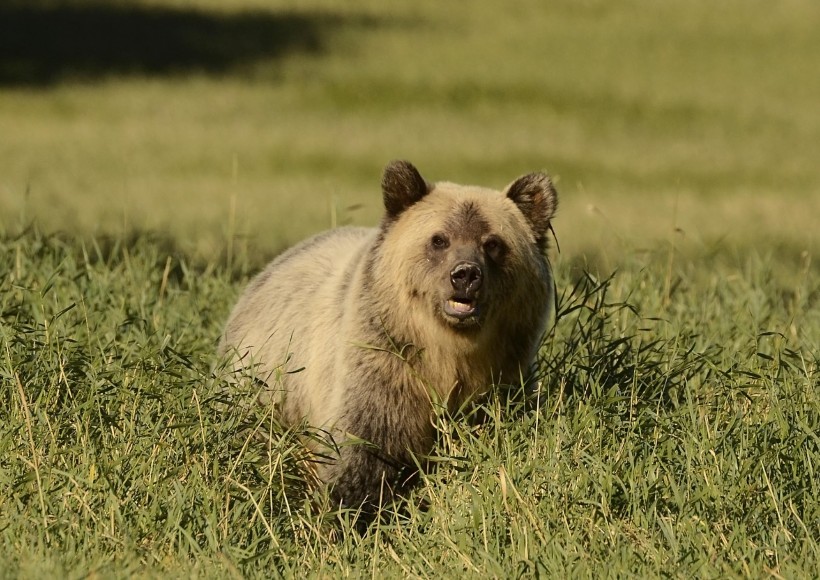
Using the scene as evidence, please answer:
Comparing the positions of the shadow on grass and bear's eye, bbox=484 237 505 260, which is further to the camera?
the shadow on grass

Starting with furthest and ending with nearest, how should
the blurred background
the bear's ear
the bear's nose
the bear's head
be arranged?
the blurred background < the bear's ear < the bear's head < the bear's nose

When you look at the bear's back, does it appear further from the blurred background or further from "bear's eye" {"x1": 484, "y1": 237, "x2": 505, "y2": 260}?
the blurred background

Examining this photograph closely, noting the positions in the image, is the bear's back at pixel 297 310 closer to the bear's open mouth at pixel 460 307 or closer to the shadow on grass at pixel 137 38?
the bear's open mouth at pixel 460 307

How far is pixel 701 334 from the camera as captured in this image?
23.0 ft

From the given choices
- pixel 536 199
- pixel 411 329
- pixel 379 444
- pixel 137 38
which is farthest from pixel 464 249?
pixel 137 38

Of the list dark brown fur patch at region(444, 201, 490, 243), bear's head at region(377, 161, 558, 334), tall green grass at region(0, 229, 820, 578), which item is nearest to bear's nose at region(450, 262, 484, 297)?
bear's head at region(377, 161, 558, 334)

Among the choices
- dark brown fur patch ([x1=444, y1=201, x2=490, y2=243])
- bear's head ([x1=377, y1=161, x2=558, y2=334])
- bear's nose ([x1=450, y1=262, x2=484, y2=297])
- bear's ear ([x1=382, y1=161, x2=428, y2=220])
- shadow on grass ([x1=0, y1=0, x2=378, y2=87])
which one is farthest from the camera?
shadow on grass ([x1=0, y1=0, x2=378, y2=87])

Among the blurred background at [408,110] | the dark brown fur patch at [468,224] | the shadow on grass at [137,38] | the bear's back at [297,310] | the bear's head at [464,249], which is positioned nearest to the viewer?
the bear's head at [464,249]

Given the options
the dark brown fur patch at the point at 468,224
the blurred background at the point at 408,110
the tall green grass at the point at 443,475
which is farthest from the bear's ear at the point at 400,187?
the blurred background at the point at 408,110

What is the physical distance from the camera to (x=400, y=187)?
6039mm

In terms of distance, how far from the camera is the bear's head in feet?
18.7

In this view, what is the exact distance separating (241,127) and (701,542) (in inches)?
774

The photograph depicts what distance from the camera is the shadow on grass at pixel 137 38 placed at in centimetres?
2819

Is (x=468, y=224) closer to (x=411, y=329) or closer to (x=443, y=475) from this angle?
(x=411, y=329)
